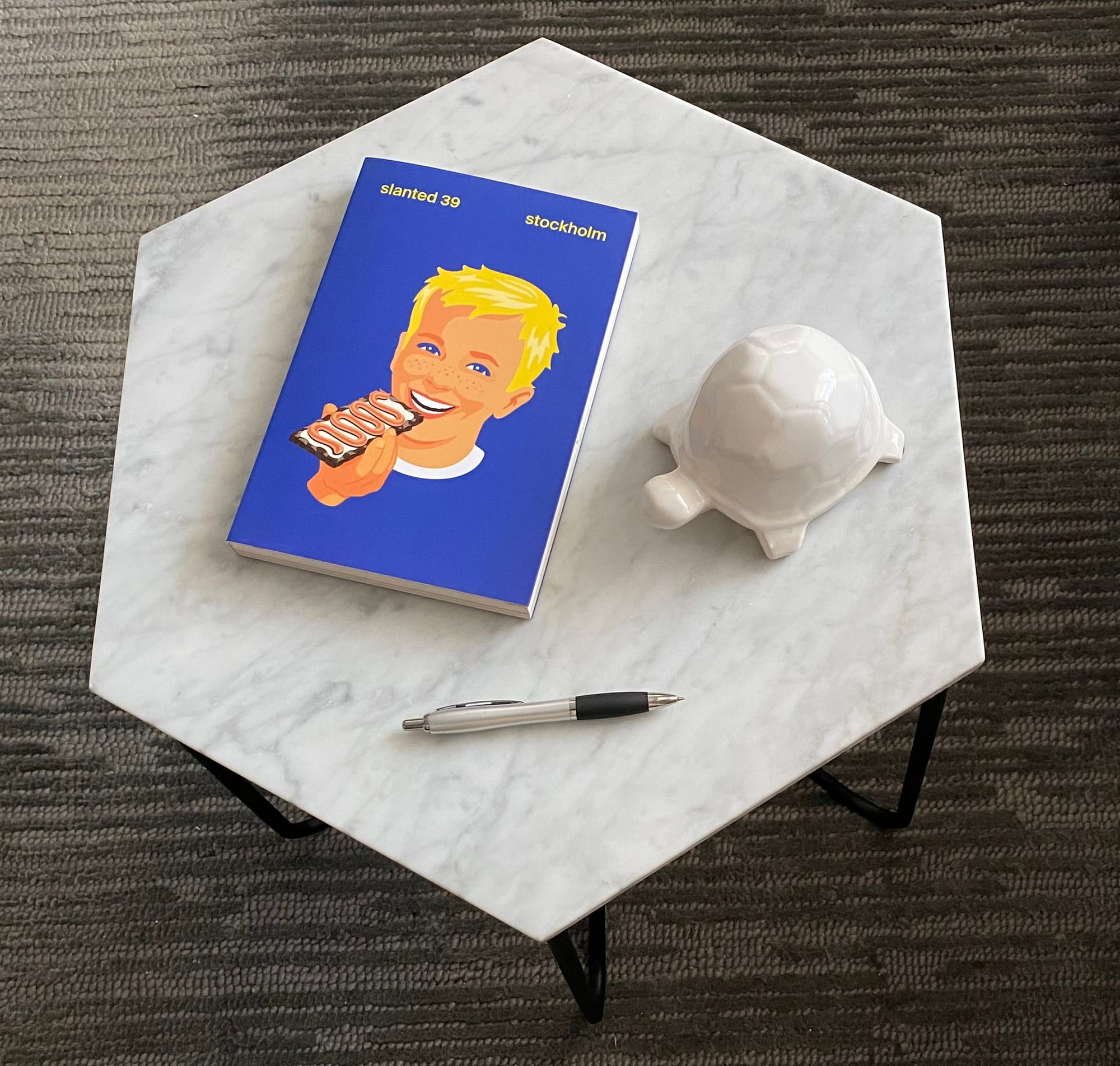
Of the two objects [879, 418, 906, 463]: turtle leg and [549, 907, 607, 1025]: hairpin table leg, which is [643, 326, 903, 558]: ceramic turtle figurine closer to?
[879, 418, 906, 463]: turtle leg

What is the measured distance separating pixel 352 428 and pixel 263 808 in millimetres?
448

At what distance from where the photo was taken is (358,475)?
63cm

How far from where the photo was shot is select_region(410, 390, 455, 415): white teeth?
0.64m

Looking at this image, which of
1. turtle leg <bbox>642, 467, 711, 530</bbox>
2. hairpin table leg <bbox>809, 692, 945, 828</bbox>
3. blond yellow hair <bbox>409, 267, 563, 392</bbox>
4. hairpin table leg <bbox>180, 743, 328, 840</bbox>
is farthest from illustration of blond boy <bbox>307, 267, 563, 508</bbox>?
hairpin table leg <bbox>809, 692, 945, 828</bbox>

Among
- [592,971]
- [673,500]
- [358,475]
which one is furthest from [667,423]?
[592,971]

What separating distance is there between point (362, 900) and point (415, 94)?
93cm

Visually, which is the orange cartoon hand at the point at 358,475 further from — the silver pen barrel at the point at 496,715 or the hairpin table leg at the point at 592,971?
the hairpin table leg at the point at 592,971

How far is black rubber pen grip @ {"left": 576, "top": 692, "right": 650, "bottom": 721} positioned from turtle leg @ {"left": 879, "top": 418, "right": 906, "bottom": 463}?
0.20 metres

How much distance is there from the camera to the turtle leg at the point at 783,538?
0.60 metres

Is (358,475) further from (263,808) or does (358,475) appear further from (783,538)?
(263,808)

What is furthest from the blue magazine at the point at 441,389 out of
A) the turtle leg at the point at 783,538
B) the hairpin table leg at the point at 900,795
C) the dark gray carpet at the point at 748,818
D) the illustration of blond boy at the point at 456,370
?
the dark gray carpet at the point at 748,818

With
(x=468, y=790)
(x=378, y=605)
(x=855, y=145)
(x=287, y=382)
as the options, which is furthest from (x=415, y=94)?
(x=468, y=790)

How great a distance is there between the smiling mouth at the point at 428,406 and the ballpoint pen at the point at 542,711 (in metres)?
0.18

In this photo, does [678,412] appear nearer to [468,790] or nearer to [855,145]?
[468,790]
